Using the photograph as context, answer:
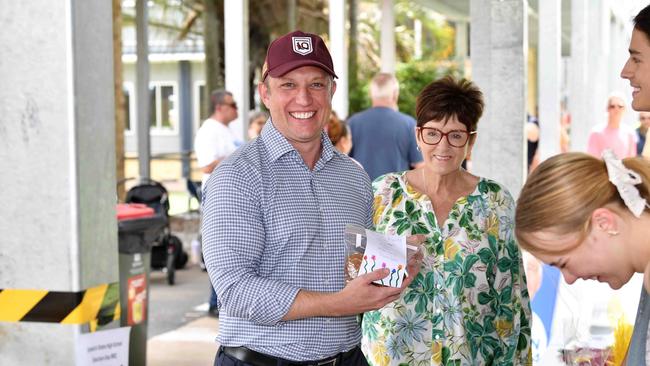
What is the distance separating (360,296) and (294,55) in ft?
2.40

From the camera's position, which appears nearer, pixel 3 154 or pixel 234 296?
pixel 234 296

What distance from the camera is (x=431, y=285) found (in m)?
4.02

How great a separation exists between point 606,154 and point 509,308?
172 centimetres

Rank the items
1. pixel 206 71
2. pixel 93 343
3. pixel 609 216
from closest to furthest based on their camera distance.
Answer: pixel 609 216 → pixel 93 343 → pixel 206 71

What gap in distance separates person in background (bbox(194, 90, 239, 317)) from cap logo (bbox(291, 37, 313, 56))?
700 cm

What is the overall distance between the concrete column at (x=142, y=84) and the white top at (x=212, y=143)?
292 cm

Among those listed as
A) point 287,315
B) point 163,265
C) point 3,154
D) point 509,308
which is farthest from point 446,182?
point 163,265

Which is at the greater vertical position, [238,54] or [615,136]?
[238,54]

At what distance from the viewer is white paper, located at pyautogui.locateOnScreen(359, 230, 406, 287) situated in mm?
3137

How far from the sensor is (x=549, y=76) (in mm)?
9047

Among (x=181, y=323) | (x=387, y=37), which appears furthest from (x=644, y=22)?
(x=387, y=37)

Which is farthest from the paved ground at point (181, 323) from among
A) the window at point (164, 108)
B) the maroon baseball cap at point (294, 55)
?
the window at point (164, 108)

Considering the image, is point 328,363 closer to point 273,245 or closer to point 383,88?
point 273,245

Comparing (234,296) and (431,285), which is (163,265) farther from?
(234,296)
